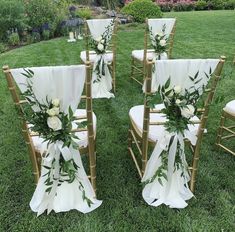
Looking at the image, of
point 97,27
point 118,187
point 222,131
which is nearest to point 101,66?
point 97,27

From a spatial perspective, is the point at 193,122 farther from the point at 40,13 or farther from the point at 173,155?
the point at 40,13

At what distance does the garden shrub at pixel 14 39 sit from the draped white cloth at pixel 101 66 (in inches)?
139

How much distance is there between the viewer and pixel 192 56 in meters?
5.86

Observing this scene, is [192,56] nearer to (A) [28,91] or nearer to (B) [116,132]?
(B) [116,132]

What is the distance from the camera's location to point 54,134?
1.94m

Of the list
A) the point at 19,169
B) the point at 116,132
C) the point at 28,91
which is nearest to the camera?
the point at 28,91

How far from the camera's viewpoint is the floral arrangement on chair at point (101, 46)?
3907mm

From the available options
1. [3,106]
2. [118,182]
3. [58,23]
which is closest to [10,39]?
[58,23]

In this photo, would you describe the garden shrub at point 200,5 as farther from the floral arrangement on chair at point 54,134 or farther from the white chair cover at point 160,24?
the floral arrangement on chair at point 54,134

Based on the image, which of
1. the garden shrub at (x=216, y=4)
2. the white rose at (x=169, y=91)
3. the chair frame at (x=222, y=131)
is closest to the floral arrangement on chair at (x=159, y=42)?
the chair frame at (x=222, y=131)

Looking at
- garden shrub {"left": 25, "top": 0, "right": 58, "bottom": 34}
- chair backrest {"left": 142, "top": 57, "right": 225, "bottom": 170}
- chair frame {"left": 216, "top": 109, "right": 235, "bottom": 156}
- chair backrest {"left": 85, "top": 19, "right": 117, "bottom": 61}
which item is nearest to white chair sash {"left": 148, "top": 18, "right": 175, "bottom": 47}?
chair backrest {"left": 85, "top": 19, "right": 117, "bottom": 61}

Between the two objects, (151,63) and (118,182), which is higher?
(151,63)

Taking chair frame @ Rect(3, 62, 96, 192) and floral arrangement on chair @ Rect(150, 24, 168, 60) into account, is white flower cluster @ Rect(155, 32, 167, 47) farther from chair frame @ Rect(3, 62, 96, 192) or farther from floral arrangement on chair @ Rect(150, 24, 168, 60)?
chair frame @ Rect(3, 62, 96, 192)

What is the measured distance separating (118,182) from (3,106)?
76.6 inches
